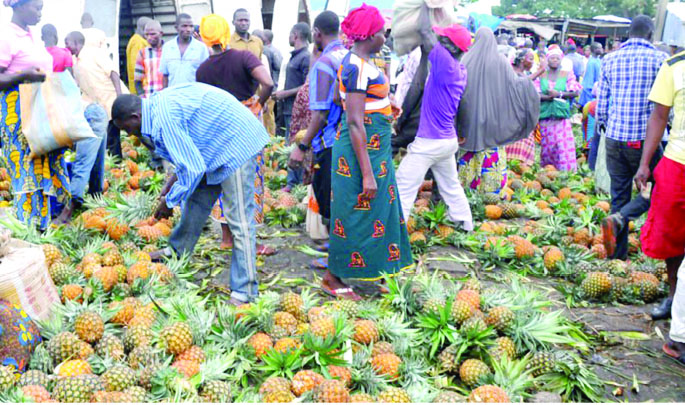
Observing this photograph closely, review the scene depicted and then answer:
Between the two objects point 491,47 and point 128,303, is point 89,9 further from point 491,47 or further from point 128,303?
point 128,303

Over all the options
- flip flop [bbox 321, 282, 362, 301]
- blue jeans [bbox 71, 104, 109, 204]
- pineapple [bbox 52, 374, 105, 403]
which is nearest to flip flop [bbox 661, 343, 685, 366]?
flip flop [bbox 321, 282, 362, 301]

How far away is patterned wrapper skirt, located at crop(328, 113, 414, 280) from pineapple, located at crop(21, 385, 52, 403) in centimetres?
230

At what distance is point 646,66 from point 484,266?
2.42m

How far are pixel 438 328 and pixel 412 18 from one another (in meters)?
3.64

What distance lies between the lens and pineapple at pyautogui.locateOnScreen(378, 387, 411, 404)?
3076mm

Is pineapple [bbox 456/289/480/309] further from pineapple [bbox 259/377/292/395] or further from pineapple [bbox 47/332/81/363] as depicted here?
pineapple [bbox 47/332/81/363]

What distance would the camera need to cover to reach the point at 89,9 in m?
12.5

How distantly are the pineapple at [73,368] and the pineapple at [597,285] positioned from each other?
12.0 feet

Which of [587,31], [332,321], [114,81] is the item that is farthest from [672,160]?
[587,31]

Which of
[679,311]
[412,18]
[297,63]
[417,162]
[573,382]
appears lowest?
[573,382]

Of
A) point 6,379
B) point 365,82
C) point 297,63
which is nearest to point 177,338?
point 6,379

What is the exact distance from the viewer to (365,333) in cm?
371

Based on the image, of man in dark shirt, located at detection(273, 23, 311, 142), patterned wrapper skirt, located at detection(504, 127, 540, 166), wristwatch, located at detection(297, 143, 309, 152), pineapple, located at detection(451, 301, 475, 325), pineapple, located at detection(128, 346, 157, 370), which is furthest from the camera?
patterned wrapper skirt, located at detection(504, 127, 540, 166)

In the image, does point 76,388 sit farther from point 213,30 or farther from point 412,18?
point 412,18
